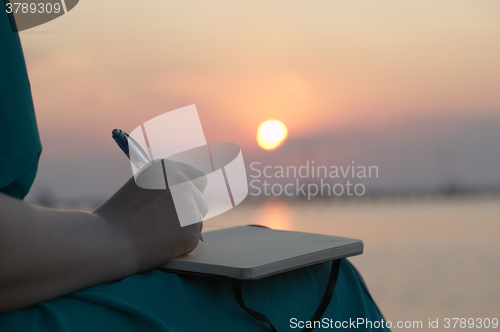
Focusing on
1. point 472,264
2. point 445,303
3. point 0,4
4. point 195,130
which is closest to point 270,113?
point 472,264

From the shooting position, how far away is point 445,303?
54.1 inches

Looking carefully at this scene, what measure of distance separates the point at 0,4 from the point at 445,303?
4.94 feet

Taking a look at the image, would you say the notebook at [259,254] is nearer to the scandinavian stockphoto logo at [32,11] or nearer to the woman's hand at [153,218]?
the woman's hand at [153,218]

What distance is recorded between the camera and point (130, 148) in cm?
45

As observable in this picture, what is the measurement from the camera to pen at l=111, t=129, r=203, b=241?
0.43 meters

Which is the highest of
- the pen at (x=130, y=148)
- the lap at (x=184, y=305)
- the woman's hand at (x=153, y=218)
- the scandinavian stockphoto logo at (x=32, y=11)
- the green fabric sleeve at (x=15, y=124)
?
the scandinavian stockphoto logo at (x=32, y=11)

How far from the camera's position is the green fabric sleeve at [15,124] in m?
0.28

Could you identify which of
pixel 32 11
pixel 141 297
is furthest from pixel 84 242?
pixel 32 11

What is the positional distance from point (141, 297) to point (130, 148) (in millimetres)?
173

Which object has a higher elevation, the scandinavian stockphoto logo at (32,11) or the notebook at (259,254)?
the scandinavian stockphoto logo at (32,11)

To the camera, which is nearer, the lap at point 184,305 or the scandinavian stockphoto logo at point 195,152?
the lap at point 184,305

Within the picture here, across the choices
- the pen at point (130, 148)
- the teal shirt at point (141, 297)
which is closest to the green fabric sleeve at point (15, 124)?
the teal shirt at point (141, 297)

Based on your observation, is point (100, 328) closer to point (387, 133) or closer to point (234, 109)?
point (234, 109)

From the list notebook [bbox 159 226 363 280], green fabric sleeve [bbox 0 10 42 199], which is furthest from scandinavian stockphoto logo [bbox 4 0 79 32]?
notebook [bbox 159 226 363 280]
